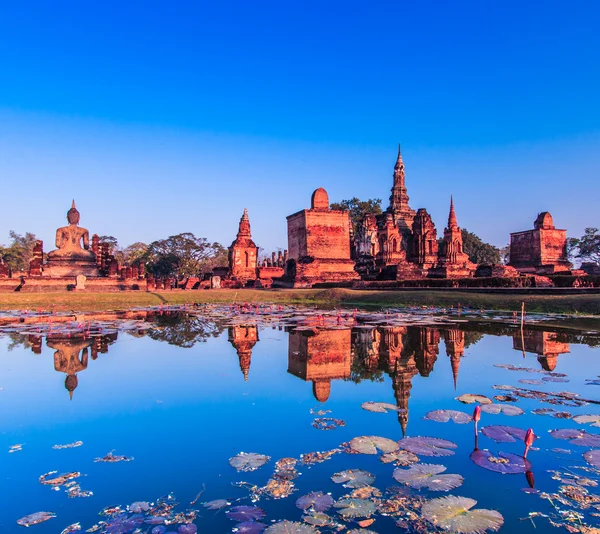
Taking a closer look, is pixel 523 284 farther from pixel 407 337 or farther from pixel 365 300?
pixel 407 337

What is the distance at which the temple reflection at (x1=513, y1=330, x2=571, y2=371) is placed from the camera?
8.20m

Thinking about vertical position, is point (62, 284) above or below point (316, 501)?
above

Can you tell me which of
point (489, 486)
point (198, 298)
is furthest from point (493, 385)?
point (198, 298)

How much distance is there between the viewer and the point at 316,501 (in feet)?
10.9

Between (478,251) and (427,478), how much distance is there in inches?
3019

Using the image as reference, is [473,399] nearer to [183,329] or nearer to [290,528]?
[290,528]

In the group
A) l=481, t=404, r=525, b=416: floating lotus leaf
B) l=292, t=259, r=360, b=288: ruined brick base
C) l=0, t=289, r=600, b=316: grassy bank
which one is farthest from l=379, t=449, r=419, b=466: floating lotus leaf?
l=292, t=259, r=360, b=288: ruined brick base

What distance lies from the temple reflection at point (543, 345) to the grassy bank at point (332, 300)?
428 centimetres

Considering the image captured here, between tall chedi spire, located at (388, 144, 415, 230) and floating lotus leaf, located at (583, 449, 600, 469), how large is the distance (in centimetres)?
4901

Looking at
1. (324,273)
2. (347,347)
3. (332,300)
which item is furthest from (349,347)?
(324,273)

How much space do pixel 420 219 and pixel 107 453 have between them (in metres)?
38.8

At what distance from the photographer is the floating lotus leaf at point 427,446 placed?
4148mm

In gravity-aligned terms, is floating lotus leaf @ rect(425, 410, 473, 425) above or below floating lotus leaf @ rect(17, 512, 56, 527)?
above

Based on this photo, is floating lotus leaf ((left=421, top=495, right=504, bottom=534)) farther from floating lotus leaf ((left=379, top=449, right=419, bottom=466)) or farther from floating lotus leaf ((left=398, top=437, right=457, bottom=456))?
floating lotus leaf ((left=398, top=437, right=457, bottom=456))
